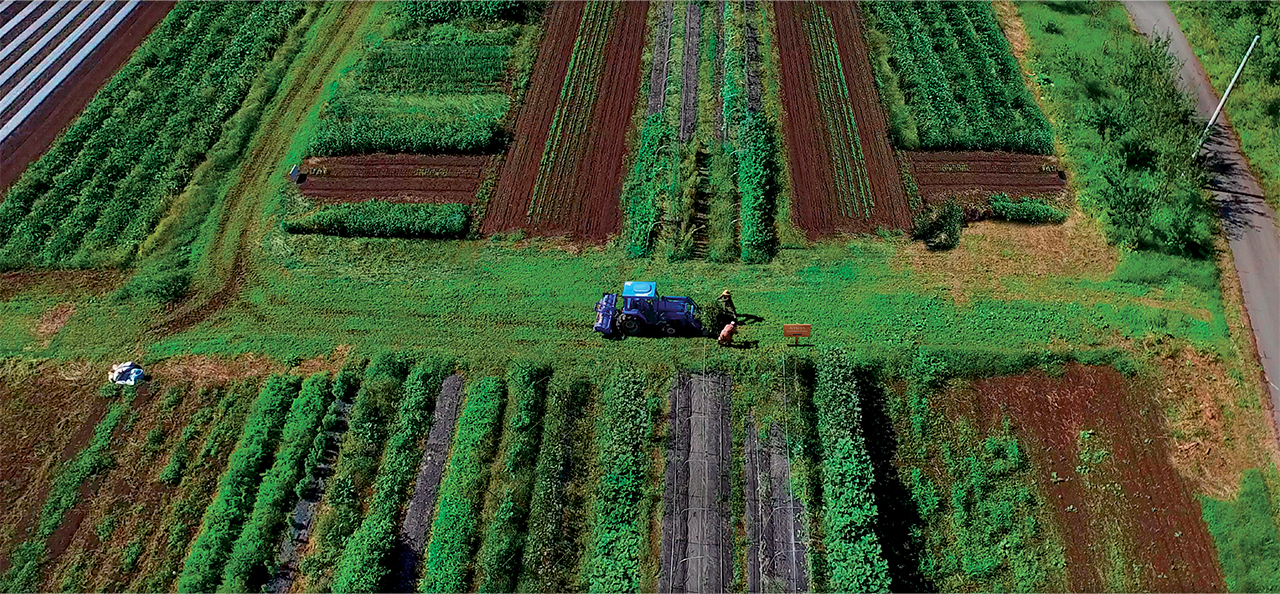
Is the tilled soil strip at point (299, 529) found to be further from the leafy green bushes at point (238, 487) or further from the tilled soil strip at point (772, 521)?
the tilled soil strip at point (772, 521)

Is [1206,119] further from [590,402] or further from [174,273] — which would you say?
[174,273]

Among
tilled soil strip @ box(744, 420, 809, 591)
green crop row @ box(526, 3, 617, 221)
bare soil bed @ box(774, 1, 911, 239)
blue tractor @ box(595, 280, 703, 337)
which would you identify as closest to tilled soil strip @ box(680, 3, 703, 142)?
green crop row @ box(526, 3, 617, 221)

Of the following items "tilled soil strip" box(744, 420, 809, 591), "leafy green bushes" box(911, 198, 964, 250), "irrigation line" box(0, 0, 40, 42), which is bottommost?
"tilled soil strip" box(744, 420, 809, 591)

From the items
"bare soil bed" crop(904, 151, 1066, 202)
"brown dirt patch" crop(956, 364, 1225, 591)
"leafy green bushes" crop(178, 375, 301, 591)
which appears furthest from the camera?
"bare soil bed" crop(904, 151, 1066, 202)

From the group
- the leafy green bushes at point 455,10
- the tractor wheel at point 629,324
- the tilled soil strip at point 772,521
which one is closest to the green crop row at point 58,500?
the tractor wheel at point 629,324

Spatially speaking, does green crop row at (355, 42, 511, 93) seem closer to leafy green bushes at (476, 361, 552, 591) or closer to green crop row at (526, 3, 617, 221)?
green crop row at (526, 3, 617, 221)

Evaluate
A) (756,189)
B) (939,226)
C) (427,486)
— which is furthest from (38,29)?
(939,226)

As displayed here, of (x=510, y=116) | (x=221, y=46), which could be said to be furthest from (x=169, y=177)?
(x=510, y=116)

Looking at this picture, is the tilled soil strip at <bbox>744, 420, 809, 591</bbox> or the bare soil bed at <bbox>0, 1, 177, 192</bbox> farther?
the bare soil bed at <bbox>0, 1, 177, 192</bbox>
